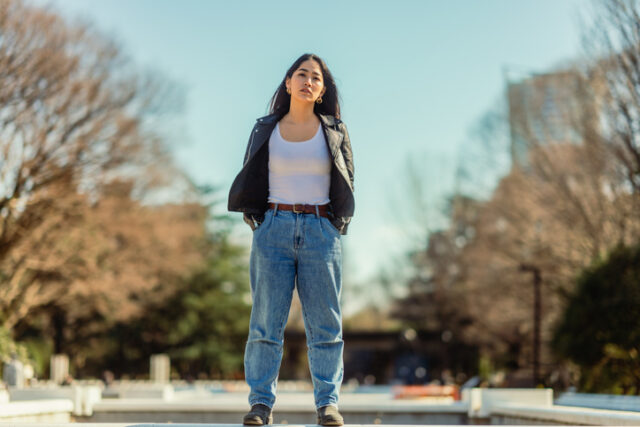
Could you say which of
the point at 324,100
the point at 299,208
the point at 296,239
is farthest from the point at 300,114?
the point at 296,239

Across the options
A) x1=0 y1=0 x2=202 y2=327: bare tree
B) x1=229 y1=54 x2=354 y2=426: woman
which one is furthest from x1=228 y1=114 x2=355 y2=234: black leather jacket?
x1=0 y1=0 x2=202 y2=327: bare tree

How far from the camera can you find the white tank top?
4.11 meters

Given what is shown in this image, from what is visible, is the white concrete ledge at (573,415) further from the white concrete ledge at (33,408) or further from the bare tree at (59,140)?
the bare tree at (59,140)

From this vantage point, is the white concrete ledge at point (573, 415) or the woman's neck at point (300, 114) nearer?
the woman's neck at point (300, 114)

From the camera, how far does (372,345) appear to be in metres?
54.1

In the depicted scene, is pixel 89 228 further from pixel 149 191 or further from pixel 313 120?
pixel 313 120

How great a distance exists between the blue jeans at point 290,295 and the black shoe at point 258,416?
4 cm

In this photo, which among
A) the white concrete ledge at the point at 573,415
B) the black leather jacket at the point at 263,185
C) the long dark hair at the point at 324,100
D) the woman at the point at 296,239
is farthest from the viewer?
the white concrete ledge at the point at 573,415

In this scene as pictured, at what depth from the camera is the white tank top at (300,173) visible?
411 cm

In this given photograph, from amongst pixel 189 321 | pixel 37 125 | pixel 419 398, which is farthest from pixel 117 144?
pixel 189 321

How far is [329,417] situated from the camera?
3.80 meters

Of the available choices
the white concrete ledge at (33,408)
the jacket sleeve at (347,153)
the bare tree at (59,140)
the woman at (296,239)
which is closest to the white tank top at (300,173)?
the woman at (296,239)

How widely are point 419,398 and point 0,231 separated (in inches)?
450

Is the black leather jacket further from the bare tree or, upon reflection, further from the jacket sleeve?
the bare tree
